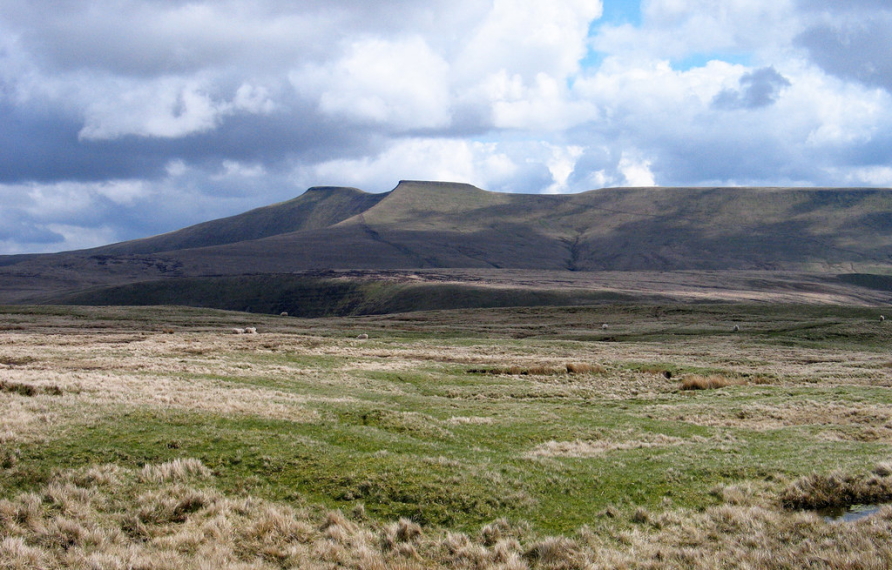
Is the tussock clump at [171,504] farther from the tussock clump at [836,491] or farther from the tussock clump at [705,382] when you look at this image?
the tussock clump at [705,382]

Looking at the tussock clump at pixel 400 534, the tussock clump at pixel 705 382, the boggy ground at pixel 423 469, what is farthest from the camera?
the tussock clump at pixel 705 382

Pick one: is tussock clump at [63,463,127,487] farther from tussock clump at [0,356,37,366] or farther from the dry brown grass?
tussock clump at [0,356,37,366]

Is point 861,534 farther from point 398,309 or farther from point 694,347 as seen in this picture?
point 398,309

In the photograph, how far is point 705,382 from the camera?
34.7 meters

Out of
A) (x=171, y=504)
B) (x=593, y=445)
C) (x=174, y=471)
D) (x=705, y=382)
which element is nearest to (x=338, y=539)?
(x=171, y=504)

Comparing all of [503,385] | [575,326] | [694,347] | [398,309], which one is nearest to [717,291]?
[398,309]

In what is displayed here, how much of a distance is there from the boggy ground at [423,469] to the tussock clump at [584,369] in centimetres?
402

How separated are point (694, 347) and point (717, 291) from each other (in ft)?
404

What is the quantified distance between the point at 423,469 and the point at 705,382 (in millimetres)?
24506

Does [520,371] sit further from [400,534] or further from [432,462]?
[400,534]

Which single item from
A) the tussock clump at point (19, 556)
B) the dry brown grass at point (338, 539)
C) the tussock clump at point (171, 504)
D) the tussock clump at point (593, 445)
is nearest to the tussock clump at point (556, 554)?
the dry brown grass at point (338, 539)

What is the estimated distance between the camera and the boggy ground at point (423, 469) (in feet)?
36.1

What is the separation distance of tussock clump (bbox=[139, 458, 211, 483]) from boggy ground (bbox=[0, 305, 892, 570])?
0.05 meters

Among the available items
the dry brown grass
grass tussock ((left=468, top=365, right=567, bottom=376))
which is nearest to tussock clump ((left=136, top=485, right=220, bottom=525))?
the dry brown grass
